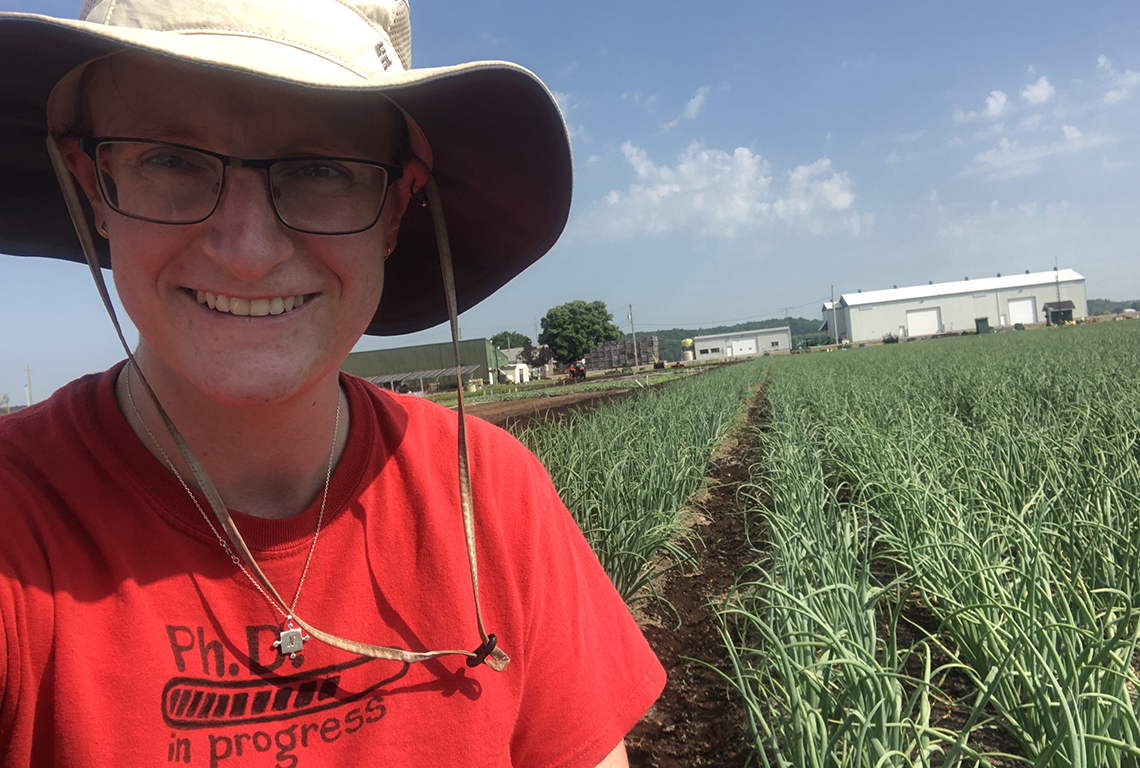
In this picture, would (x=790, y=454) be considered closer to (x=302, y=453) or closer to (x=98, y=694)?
(x=302, y=453)

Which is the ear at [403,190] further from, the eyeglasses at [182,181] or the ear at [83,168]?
the ear at [83,168]

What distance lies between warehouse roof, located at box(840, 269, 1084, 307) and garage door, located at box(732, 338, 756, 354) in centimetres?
1031

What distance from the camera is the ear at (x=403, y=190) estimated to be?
0.83 metres

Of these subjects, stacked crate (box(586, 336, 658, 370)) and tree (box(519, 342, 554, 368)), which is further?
stacked crate (box(586, 336, 658, 370))

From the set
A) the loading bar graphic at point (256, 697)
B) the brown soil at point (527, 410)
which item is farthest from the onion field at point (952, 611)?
the brown soil at point (527, 410)

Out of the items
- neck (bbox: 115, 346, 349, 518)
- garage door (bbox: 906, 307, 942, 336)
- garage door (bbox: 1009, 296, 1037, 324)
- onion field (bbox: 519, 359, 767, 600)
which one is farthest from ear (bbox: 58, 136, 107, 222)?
garage door (bbox: 1009, 296, 1037, 324)

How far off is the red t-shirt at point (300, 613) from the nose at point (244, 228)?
0.77 ft

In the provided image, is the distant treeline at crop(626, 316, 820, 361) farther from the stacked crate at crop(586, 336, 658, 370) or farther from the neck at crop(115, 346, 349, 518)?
the neck at crop(115, 346, 349, 518)

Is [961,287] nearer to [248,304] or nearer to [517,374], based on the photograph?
[517,374]

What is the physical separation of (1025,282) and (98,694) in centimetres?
7725

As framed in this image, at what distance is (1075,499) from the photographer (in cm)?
216

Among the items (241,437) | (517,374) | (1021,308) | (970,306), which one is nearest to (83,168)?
(241,437)

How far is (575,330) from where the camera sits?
61.0 m

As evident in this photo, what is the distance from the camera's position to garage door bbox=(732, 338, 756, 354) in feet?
220
